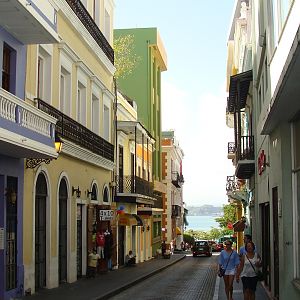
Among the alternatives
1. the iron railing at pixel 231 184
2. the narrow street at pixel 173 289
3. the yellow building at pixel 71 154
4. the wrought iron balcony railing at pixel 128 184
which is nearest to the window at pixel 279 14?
the yellow building at pixel 71 154

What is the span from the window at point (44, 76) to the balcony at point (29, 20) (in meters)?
2.67

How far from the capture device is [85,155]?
74.3 feet

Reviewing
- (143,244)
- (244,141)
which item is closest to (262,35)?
(244,141)

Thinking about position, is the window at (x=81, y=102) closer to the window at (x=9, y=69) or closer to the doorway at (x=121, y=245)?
the window at (x=9, y=69)

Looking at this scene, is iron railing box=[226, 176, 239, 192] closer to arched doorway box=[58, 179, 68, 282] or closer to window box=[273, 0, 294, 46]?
arched doorway box=[58, 179, 68, 282]

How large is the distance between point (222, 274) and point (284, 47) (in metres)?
6.18

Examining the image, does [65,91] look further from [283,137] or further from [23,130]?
[283,137]

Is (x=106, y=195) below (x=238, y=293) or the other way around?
the other way around

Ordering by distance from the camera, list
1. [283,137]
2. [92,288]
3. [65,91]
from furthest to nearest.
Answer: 1. [65,91]
2. [92,288]
3. [283,137]

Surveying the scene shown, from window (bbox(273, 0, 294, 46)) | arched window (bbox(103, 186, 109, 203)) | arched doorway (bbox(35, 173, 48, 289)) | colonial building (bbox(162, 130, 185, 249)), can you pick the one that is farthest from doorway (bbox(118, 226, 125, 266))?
colonial building (bbox(162, 130, 185, 249))

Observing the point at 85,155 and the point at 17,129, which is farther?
the point at 85,155

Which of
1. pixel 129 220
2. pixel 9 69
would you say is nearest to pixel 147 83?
pixel 129 220

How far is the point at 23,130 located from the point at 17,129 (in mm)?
402

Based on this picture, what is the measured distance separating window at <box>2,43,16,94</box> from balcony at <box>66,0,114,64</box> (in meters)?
5.43
